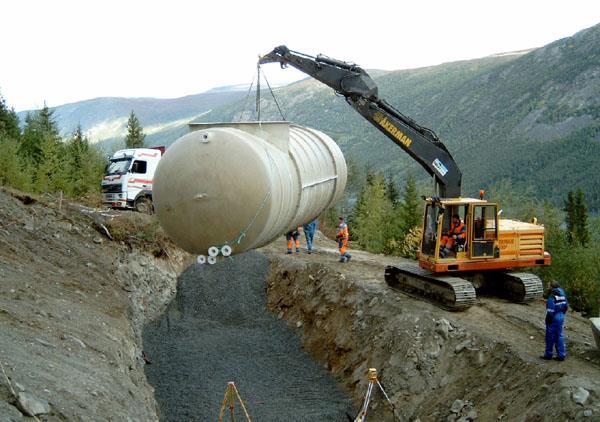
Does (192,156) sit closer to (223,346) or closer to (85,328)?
(85,328)

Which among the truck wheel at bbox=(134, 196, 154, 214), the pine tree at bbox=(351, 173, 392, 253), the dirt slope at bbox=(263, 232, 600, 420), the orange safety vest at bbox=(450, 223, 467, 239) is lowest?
the pine tree at bbox=(351, 173, 392, 253)

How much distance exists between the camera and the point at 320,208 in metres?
10.6

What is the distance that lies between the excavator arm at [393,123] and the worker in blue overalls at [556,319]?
16.6 ft

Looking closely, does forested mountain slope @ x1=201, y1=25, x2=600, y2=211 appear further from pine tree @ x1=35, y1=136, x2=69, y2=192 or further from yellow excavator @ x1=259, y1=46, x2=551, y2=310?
yellow excavator @ x1=259, y1=46, x2=551, y2=310

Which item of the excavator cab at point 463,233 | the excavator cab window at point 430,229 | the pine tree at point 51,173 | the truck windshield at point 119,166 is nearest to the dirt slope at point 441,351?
the excavator cab at point 463,233

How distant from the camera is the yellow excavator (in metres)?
13.0

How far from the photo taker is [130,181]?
2141 centimetres

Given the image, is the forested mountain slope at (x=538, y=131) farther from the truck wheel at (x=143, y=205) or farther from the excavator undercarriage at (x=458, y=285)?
the excavator undercarriage at (x=458, y=285)

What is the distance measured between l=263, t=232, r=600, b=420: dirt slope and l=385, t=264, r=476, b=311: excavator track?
0.27 m

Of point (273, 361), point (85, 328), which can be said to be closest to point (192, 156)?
point (85, 328)

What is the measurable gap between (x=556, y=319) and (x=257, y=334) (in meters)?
8.55

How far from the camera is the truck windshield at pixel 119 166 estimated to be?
21562mm

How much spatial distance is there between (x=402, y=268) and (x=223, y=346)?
5212 mm

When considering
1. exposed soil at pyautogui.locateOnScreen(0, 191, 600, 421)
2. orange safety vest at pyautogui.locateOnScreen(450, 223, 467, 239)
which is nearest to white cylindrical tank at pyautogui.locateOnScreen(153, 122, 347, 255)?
exposed soil at pyautogui.locateOnScreen(0, 191, 600, 421)
